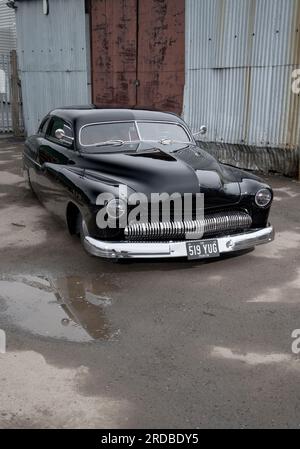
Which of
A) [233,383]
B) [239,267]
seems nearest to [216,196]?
[239,267]

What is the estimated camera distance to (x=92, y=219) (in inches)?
188

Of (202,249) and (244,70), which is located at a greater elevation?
(244,70)

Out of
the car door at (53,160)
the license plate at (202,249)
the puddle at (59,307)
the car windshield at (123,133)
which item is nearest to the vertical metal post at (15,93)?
the car door at (53,160)

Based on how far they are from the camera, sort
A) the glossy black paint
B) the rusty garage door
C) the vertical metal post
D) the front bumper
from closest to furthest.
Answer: the front bumper < the glossy black paint < the rusty garage door < the vertical metal post

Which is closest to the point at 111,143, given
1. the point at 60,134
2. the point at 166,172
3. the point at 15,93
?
the point at 60,134

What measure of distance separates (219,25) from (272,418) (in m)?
8.78

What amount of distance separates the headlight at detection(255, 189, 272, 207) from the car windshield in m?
1.52

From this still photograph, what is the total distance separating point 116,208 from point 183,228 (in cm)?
68

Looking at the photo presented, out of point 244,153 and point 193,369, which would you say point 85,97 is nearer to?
point 244,153

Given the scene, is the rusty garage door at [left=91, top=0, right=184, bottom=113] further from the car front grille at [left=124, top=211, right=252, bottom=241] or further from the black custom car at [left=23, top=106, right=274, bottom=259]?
the car front grille at [left=124, top=211, right=252, bottom=241]

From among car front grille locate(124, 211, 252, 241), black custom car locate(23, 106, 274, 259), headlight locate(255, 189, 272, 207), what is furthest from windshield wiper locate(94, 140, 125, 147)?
headlight locate(255, 189, 272, 207)

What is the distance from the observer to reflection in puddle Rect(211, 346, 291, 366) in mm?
3477

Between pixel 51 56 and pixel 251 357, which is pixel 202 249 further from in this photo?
pixel 51 56

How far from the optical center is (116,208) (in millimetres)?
4660
